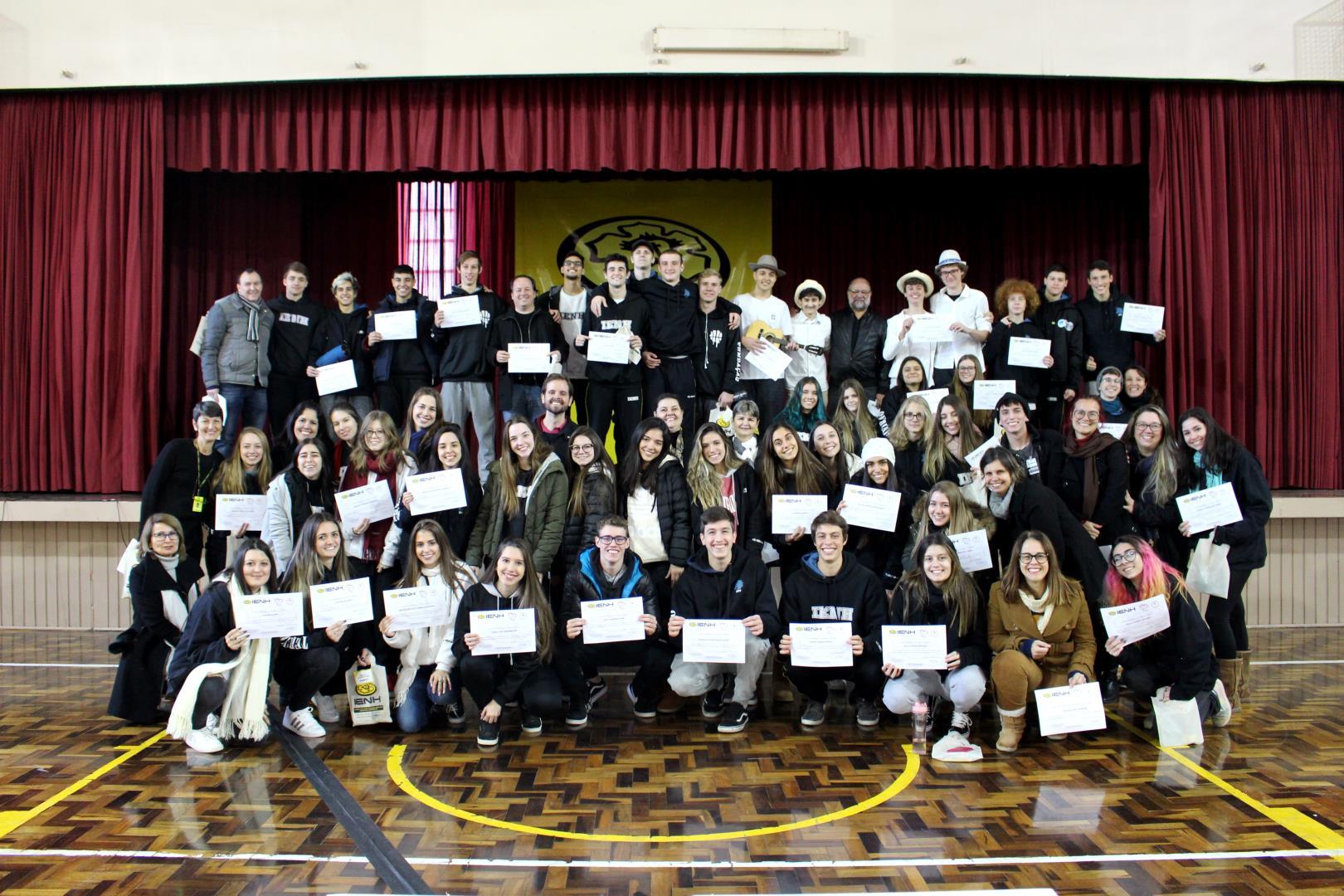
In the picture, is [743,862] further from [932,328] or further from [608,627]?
[932,328]

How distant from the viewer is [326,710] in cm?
589

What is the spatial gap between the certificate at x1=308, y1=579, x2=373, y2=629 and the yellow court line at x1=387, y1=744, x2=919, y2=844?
0.95 m

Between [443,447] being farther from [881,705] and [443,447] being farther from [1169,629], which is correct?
[1169,629]

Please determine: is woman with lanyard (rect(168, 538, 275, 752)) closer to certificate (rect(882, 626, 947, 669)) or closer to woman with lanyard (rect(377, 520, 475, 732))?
woman with lanyard (rect(377, 520, 475, 732))

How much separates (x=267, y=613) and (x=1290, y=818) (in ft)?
15.2

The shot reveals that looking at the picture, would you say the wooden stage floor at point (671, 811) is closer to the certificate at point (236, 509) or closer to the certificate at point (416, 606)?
the certificate at point (416, 606)

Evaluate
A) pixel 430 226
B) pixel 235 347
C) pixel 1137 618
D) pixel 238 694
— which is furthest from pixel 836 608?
pixel 430 226

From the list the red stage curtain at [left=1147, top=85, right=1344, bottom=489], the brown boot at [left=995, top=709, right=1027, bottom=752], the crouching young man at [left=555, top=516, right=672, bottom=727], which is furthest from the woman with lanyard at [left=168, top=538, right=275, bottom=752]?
the red stage curtain at [left=1147, top=85, right=1344, bottom=489]

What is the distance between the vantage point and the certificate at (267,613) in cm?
539

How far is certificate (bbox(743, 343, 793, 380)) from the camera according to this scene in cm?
766

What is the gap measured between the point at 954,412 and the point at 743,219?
484cm

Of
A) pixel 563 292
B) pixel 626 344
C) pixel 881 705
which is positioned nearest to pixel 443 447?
pixel 626 344

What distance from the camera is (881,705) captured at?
5.93 metres

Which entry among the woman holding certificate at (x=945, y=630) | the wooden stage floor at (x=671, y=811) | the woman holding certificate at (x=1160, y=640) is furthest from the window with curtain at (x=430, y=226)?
the woman holding certificate at (x=1160, y=640)
